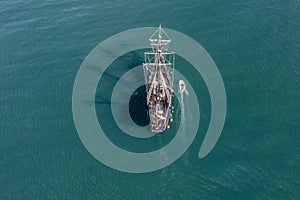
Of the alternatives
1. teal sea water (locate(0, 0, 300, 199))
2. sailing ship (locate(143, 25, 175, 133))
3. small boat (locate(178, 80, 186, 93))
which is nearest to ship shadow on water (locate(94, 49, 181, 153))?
teal sea water (locate(0, 0, 300, 199))

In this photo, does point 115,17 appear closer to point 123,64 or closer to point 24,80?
point 123,64

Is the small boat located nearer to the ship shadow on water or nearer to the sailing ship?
the sailing ship

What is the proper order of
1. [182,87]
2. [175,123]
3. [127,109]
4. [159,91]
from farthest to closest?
[182,87]
[159,91]
[127,109]
[175,123]

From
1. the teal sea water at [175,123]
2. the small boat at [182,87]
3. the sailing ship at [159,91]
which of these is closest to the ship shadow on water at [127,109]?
the teal sea water at [175,123]

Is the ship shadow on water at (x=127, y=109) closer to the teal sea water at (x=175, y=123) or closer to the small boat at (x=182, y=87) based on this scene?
the teal sea water at (x=175, y=123)

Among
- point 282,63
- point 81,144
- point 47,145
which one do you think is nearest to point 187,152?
point 81,144

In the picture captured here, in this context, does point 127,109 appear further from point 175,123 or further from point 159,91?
point 175,123

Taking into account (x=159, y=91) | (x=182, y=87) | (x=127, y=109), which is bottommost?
(x=127, y=109)

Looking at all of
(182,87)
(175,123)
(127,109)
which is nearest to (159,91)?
(182,87)
